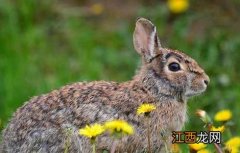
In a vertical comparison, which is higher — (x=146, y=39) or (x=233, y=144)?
(x=146, y=39)

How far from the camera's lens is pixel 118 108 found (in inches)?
289

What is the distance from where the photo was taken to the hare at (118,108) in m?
7.14

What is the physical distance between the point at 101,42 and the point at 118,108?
4.40 metres

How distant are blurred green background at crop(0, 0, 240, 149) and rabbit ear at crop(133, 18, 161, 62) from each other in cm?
208

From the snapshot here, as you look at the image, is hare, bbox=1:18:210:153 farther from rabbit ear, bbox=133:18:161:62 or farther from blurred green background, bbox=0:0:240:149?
blurred green background, bbox=0:0:240:149

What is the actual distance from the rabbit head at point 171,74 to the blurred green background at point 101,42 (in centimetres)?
217

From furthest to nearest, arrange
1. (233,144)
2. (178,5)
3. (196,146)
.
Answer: (178,5) < (233,144) < (196,146)

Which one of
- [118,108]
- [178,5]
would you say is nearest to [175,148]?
[118,108]

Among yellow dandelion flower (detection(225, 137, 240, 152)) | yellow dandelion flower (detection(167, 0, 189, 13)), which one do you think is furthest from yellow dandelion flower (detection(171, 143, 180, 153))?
yellow dandelion flower (detection(167, 0, 189, 13))

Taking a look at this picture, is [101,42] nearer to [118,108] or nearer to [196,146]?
[118,108]

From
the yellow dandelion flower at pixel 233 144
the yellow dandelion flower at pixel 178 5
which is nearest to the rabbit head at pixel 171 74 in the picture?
the yellow dandelion flower at pixel 233 144

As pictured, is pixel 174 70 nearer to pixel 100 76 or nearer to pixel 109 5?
pixel 100 76

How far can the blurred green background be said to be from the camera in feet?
33.7

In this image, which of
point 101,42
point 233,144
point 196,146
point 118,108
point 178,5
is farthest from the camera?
point 101,42
